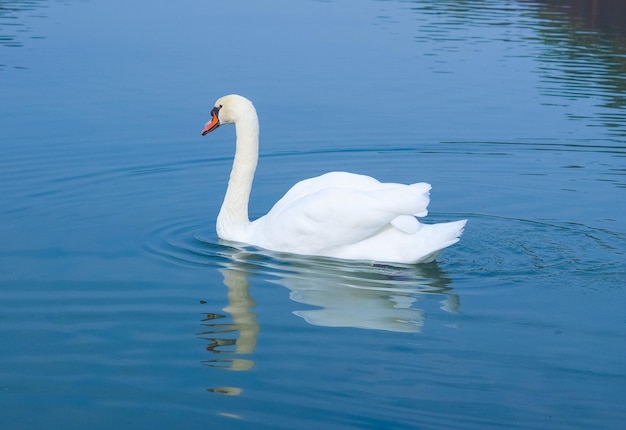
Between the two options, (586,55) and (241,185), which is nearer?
(241,185)

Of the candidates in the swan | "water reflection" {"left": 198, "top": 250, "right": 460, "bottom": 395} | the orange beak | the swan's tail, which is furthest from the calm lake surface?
the orange beak

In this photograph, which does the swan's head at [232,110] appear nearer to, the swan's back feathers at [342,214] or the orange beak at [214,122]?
the orange beak at [214,122]

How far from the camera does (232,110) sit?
10.5 m

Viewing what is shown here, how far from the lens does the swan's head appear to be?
34.1 feet

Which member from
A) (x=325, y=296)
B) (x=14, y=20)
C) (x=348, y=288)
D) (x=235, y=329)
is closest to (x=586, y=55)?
(x=14, y=20)

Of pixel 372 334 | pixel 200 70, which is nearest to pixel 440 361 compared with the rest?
pixel 372 334

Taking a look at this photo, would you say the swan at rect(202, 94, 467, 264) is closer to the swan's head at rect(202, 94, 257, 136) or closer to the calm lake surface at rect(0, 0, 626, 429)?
the calm lake surface at rect(0, 0, 626, 429)

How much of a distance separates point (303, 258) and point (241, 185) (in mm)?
1271

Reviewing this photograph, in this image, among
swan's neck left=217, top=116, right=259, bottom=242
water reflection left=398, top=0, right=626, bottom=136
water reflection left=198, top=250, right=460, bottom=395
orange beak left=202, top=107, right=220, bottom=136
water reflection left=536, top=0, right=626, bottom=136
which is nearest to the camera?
water reflection left=198, top=250, right=460, bottom=395

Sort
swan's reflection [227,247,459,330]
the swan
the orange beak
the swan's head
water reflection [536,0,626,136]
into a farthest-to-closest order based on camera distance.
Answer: water reflection [536,0,626,136], the orange beak, the swan's head, the swan, swan's reflection [227,247,459,330]

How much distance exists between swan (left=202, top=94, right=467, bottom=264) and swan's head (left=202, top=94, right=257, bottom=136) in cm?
99

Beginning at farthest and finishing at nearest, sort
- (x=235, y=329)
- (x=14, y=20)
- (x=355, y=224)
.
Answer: (x=14, y=20) < (x=355, y=224) < (x=235, y=329)

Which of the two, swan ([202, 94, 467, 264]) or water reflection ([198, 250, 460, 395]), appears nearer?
water reflection ([198, 250, 460, 395])

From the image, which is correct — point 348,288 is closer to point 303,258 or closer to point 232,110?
point 303,258
